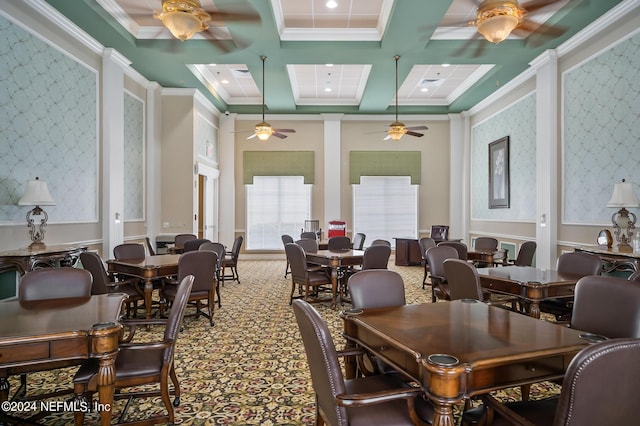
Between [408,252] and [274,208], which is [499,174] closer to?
[408,252]

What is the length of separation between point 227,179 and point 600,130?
8.27 metres

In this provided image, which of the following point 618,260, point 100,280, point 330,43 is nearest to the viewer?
point 100,280

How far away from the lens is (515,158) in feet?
25.7

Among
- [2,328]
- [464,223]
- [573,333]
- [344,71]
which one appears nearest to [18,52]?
[2,328]

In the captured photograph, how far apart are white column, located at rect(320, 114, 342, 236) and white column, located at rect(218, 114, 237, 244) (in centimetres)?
257

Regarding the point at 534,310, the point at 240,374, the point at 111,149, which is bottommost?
the point at 240,374

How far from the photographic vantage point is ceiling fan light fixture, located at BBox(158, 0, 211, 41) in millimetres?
3789

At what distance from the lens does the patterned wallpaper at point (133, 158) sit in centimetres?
699

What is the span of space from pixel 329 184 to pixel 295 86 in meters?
2.80

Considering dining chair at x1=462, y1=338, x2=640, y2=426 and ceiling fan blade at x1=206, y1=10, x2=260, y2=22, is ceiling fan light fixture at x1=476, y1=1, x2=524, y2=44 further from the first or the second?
dining chair at x1=462, y1=338, x2=640, y2=426

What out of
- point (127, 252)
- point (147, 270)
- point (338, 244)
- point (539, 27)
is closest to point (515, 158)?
point (539, 27)

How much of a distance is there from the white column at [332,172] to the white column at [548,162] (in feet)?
16.8

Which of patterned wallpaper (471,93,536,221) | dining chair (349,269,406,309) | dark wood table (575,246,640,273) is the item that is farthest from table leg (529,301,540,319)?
patterned wallpaper (471,93,536,221)

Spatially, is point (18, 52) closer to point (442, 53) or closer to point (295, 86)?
point (295, 86)
